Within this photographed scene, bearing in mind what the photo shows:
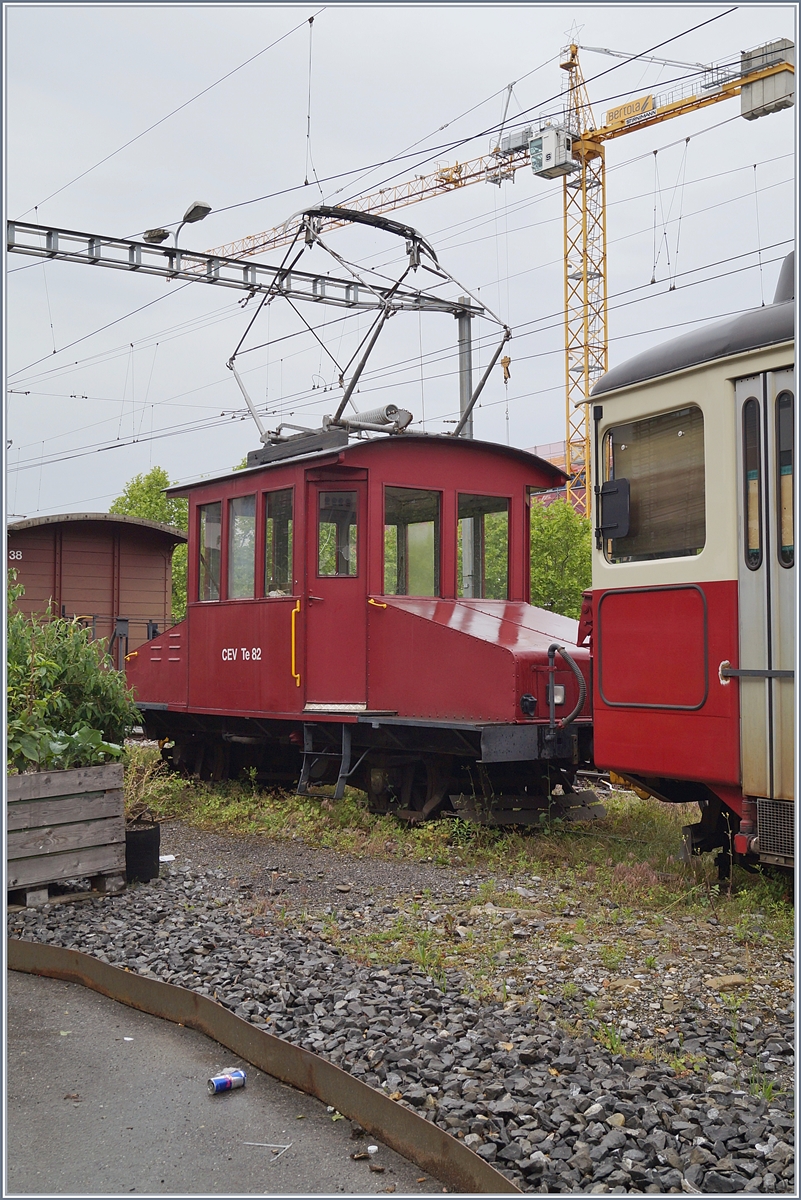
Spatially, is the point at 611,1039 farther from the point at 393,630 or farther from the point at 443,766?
the point at 393,630

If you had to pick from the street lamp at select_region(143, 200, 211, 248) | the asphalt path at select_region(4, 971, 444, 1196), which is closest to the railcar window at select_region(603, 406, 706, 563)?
the asphalt path at select_region(4, 971, 444, 1196)

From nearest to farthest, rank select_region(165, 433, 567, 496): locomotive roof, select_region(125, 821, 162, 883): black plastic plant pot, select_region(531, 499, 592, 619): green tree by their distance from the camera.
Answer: select_region(125, 821, 162, 883): black plastic plant pot → select_region(165, 433, 567, 496): locomotive roof → select_region(531, 499, 592, 619): green tree

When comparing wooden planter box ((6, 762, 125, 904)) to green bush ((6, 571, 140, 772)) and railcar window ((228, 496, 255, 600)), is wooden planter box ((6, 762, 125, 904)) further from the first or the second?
railcar window ((228, 496, 255, 600))

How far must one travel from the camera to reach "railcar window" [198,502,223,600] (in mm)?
11125

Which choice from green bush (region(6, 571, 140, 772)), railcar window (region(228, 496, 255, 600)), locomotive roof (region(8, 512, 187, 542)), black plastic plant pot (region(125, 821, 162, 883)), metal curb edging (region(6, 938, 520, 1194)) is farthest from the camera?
locomotive roof (region(8, 512, 187, 542))

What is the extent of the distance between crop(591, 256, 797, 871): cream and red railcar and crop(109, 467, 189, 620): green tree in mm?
34625

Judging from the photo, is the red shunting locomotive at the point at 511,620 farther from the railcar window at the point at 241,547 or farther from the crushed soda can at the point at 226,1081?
the crushed soda can at the point at 226,1081

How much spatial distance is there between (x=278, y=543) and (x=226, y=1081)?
6638 mm

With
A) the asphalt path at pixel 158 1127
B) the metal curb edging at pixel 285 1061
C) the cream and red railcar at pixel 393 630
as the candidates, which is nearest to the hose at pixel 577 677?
the cream and red railcar at pixel 393 630

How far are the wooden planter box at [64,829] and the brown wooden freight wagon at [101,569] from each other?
552 inches

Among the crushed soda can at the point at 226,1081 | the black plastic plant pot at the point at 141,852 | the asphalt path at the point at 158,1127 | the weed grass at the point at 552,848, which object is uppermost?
the black plastic plant pot at the point at 141,852

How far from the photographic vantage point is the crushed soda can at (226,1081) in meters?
3.86

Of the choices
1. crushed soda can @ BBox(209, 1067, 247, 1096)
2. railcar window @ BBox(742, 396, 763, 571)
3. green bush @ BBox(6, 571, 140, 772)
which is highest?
railcar window @ BBox(742, 396, 763, 571)

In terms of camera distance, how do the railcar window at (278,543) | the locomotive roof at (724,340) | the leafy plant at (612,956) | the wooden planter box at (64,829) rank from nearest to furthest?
the leafy plant at (612,956) → the locomotive roof at (724,340) → the wooden planter box at (64,829) → the railcar window at (278,543)
